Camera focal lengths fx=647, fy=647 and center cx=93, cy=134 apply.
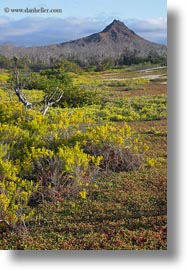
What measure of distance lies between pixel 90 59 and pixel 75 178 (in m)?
0.81

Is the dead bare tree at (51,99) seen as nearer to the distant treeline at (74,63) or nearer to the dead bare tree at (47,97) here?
the dead bare tree at (47,97)

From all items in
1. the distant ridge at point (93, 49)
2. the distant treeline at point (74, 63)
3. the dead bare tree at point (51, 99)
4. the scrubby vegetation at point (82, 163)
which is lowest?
the scrubby vegetation at point (82, 163)

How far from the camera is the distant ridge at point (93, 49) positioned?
4211mm

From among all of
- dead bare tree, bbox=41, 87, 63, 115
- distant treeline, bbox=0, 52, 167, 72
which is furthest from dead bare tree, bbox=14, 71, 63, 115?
distant treeline, bbox=0, 52, 167, 72

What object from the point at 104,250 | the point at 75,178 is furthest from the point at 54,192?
the point at 104,250

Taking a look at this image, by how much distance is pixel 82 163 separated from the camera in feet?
13.6

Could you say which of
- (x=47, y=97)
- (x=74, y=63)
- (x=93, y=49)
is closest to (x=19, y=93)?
(x=47, y=97)

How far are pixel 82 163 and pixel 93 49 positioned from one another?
0.76 meters

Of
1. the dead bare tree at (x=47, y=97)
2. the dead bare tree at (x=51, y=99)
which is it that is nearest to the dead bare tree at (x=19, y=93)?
the dead bare tree at (x=47, y=97)

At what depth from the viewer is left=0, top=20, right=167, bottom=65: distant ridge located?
13.8 ft

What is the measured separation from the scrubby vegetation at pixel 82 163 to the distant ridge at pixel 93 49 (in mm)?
86

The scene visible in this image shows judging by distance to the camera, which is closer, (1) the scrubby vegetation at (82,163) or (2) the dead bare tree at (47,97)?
(1) the scrubby vegetation at (82,163)

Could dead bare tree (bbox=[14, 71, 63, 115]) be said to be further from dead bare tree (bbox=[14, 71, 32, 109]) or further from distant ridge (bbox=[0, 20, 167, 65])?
distant ridge (bbox=[0, 20, 167, 65])

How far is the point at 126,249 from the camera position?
155 inches
